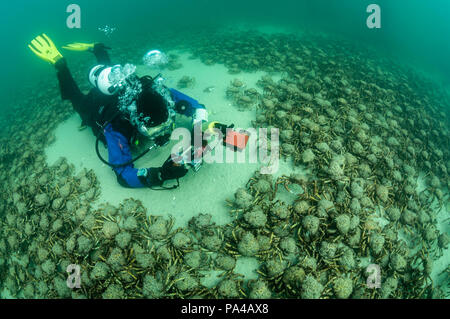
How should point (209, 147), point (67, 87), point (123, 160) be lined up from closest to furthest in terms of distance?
point (123, 160), point (209, 147), point (67, 87)

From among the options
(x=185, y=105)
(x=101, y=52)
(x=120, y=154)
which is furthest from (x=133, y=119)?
(x=101, y=52)

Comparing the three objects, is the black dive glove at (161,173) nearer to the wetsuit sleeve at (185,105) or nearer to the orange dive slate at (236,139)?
the orange dive slate at (236,139)

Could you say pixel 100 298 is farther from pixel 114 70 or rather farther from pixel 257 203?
pixel 114 70

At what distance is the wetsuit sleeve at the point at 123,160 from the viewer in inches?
187

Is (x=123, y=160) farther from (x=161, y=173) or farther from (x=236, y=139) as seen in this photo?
(x=236, y=139)

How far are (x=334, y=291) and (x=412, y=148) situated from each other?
533 cm

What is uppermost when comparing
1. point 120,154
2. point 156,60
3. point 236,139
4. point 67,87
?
point 156,60

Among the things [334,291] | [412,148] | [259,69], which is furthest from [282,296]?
[259,69]

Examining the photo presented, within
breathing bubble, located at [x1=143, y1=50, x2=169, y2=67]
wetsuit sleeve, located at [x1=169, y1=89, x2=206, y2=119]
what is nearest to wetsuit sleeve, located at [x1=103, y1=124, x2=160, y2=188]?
wetsuit sleeve, located at [x1=169, y1=89, x2=206, y2=119]

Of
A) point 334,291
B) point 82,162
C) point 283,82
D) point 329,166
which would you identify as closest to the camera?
point 334,291

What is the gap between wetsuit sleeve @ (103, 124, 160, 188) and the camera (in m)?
4.75

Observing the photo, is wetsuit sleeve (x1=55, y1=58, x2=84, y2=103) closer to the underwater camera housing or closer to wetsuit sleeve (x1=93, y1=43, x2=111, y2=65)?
wetsuit sleeve (x1=93, y1=43, x2=111, y2=65)

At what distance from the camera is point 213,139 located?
20.0 ft

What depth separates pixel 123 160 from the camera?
4836 millimetres
